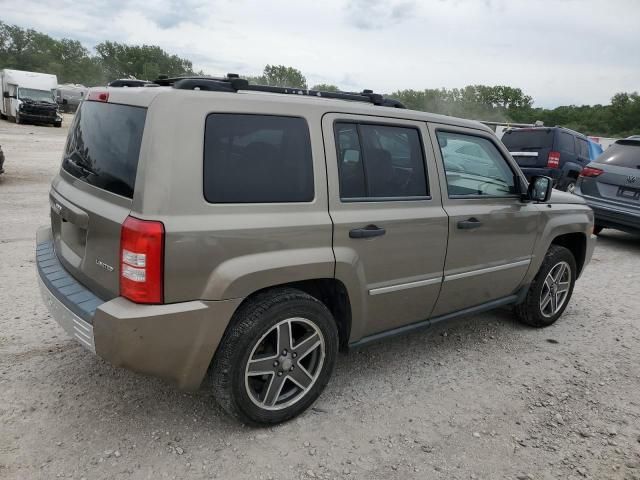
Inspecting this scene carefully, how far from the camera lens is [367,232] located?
2.85 meters

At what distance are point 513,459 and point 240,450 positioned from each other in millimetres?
1476

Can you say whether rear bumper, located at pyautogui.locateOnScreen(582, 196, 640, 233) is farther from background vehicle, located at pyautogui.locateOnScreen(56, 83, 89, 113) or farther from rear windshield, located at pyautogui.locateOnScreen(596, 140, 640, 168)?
background vehicle, located at pyautogui.locateOnScreen(56, 83, 89, 113)

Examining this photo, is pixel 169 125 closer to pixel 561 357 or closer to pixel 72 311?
pixel 72 311

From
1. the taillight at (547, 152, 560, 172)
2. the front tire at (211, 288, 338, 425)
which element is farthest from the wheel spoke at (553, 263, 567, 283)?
the taillight at (547, 152, 560, 172)

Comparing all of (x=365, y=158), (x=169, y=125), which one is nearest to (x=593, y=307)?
(x=365, y=158)

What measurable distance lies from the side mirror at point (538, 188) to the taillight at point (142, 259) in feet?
9.46

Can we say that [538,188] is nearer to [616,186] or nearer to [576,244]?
[576,244]

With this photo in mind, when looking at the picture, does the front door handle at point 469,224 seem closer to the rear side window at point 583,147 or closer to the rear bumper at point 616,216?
the rear bumper at point 616,216

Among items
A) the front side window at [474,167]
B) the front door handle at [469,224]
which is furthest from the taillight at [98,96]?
the front door handle at [469,224]

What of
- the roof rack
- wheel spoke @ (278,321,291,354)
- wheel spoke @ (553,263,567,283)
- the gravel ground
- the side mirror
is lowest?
the gravel ground

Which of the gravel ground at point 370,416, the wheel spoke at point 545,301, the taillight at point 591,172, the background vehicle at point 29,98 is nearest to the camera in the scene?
the gravel ground at point 370,416

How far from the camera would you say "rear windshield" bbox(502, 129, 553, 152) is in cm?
1091

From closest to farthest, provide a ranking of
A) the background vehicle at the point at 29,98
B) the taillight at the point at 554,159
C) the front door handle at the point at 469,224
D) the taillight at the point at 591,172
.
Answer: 1. the front door handle at the point at 469,224
2. the taillight at the point at 591,172
3. the taillight at the point at 554,159
4. the background vehicle at the point at 29,98

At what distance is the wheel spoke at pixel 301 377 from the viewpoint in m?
2.83
